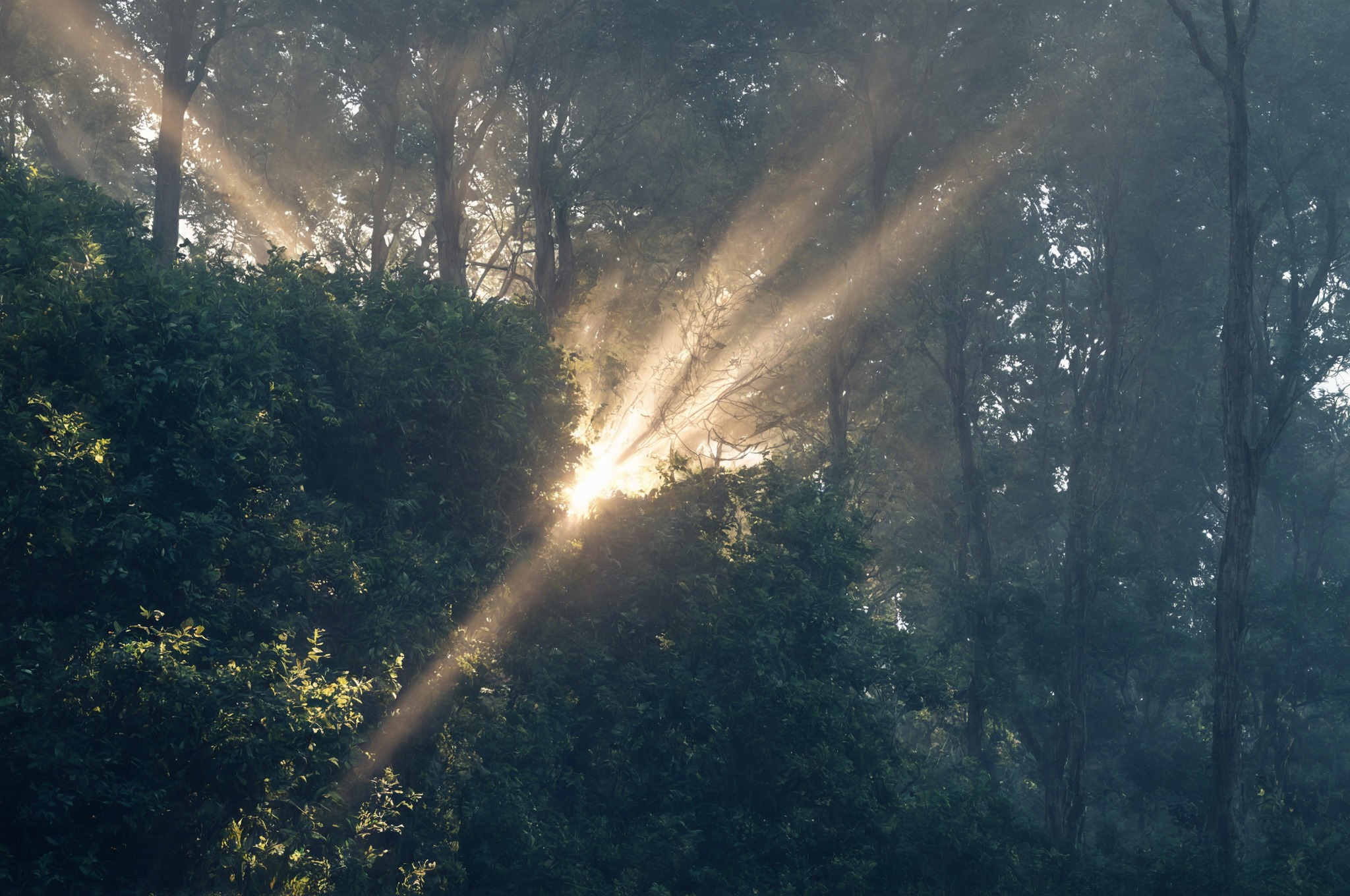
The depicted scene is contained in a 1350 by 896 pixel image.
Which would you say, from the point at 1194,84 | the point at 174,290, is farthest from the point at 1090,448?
the point at 174,290

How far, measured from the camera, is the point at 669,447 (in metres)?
24.0

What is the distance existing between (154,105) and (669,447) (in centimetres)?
1660

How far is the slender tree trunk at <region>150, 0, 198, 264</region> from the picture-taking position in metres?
21.8

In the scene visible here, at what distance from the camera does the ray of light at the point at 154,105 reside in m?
26.2

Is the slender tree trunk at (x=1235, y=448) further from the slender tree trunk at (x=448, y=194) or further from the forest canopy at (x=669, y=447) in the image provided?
the slender tree trunk at (x=448, y=194)

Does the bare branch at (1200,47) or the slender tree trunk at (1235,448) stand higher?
the bare branch at (1200,47)

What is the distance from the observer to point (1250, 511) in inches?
837

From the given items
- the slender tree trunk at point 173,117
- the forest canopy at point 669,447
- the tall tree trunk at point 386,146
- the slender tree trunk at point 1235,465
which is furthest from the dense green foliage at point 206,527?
the slender tree trunk at point 1235,465

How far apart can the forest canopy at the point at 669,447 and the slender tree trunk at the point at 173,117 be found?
0.12 meters

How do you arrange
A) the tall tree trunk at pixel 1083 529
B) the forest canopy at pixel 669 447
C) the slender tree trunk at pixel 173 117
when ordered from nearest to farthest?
the forest canopy at pixel 669 447
the slender tree trunk at pixel 173 117
the tall tree trunk at pixel 1083 529

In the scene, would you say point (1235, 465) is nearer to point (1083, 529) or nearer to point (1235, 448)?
point (1235, 448)

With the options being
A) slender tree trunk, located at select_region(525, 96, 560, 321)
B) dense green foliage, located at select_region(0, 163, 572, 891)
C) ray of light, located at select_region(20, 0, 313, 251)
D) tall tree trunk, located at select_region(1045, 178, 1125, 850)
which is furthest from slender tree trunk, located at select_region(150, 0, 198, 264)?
tall tree trunk, located at select_region(1045, 178, 1125, 850)

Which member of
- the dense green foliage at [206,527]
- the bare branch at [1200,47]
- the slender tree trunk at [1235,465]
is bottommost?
the dense green foliage at [206,527]

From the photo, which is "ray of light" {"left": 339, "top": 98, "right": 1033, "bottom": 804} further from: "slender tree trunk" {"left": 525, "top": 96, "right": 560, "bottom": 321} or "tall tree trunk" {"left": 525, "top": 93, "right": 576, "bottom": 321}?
"slender tree trunk" {"left": 525, "top": 96, "right": 560, "bottom": 321}
